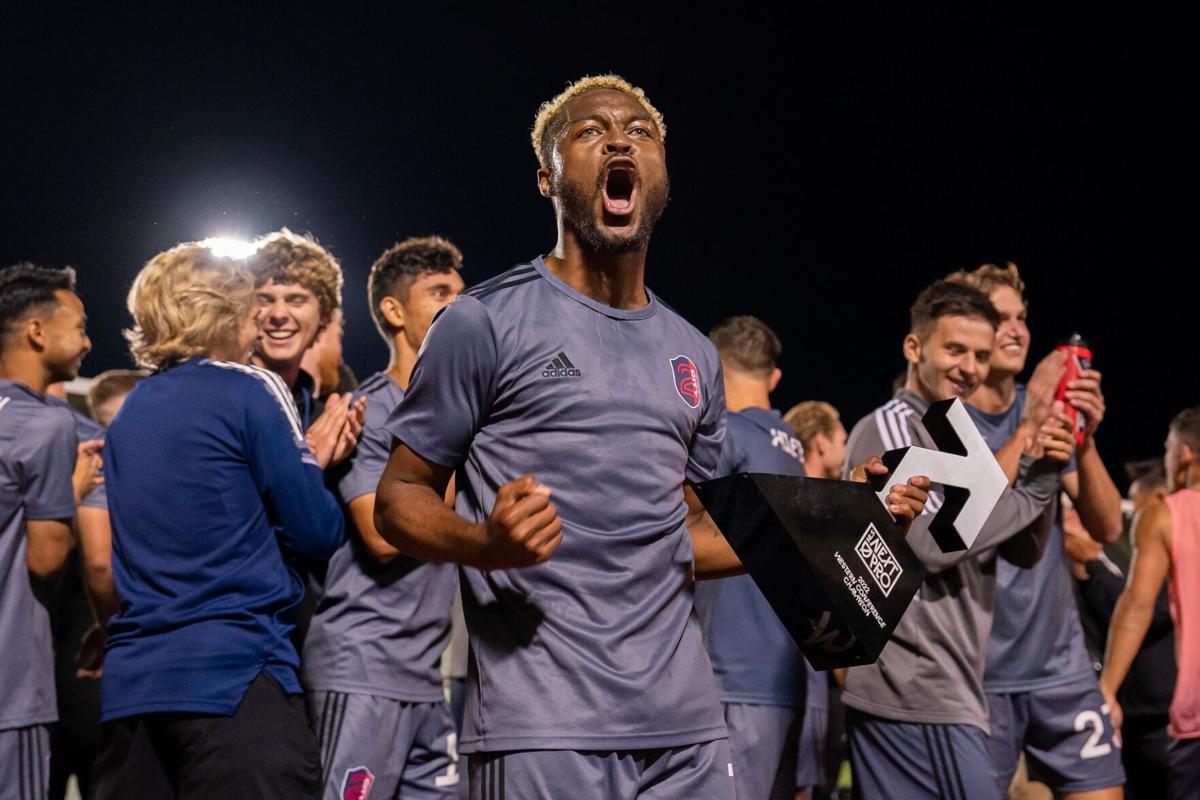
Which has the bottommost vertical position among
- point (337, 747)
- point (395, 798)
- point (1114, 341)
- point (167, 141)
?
point (395, 798)

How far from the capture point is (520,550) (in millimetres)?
1950

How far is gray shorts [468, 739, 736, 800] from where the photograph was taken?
2.13 m

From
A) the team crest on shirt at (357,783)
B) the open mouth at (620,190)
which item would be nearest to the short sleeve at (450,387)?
the open mouth at (620,190)

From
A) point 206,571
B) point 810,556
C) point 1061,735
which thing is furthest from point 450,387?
point 1061,735

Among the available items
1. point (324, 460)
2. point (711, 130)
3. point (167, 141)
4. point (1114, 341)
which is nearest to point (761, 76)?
point (711, 130)

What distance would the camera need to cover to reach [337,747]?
11.3 feet

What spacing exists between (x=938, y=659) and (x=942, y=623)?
0.36ft

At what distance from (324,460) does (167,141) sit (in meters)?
4.84

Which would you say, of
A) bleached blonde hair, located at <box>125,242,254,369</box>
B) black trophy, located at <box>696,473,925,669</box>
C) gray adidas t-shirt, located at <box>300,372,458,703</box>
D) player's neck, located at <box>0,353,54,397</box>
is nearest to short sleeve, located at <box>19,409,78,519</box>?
player's neck, located at <box>0,353,54,397</box>

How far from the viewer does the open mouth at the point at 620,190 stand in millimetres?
2510

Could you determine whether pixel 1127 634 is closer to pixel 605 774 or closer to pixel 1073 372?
pixel 1073 372

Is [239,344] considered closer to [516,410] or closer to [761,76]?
[516,410]

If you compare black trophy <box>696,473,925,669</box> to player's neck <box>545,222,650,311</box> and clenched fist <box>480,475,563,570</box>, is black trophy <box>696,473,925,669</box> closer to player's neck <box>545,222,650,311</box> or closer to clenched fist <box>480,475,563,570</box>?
clenched fist <box>480,475,563,570</box>

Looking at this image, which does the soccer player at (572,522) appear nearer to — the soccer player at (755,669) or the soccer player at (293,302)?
the soccer player at (293,302)
